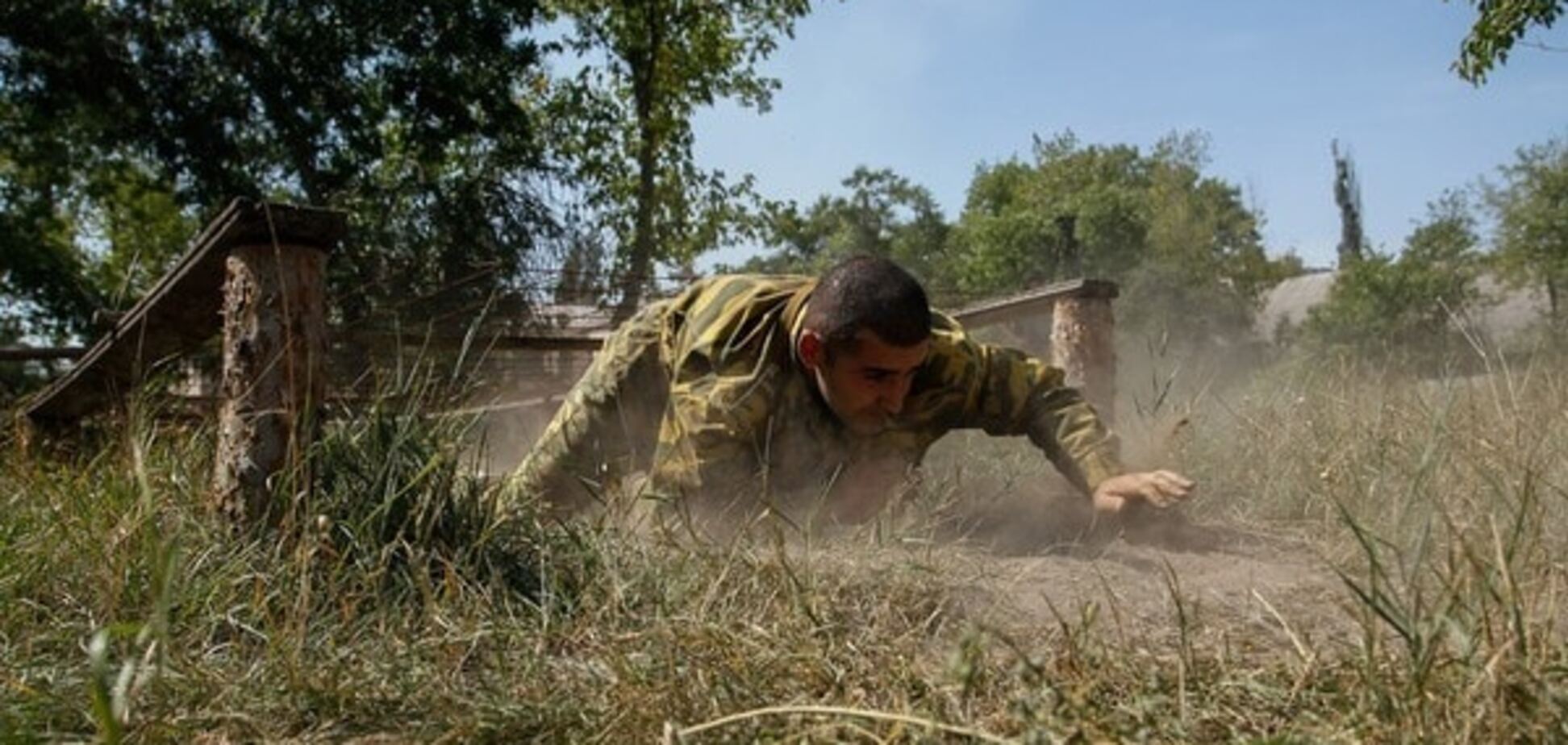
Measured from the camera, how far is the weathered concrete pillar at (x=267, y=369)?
2588 mm

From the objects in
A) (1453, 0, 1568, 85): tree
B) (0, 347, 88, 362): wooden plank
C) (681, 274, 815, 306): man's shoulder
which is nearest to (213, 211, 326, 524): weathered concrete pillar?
(681, 274, 815, 306): man's shoulder

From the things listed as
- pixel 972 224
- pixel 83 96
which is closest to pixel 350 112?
pixel 83 96

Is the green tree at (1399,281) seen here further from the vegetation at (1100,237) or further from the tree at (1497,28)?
the tree at (1497,28)

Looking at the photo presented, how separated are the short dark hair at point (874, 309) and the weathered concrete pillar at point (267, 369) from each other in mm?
1189

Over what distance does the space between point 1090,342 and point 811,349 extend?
258cm

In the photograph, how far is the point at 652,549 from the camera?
2.42m

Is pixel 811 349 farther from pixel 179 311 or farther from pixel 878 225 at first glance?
pixel 878 225

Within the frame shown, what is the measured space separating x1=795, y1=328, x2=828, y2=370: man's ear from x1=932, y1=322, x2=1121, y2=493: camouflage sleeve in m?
0.36

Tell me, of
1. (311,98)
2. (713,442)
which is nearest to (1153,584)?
(713,442)

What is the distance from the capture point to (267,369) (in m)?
2.67

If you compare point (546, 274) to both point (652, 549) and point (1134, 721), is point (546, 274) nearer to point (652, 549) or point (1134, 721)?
point (652, 549)

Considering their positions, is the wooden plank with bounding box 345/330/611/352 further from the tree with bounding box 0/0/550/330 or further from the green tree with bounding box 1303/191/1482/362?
the green tree with bounding box 1303/191/1482/362

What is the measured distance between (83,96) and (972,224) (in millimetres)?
32133

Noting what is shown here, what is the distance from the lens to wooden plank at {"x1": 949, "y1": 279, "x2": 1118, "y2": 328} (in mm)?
5738
